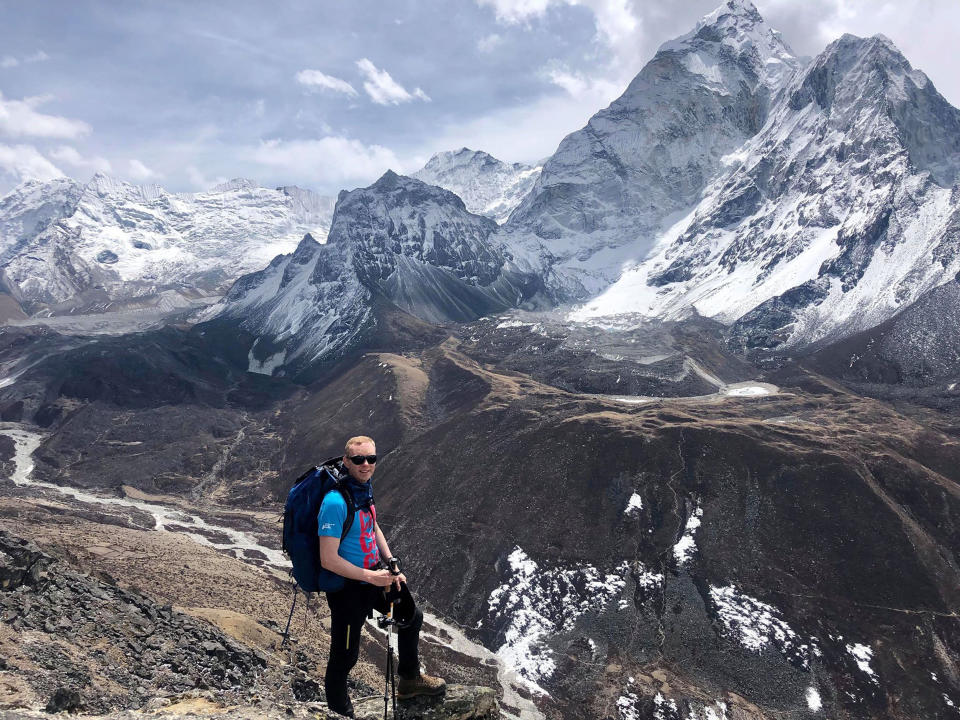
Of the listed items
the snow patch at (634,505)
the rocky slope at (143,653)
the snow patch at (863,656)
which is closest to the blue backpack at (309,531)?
the rocky slope at (143,653)

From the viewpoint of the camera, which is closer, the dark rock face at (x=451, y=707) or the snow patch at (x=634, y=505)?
the dark rock face at (x=451, y=707)

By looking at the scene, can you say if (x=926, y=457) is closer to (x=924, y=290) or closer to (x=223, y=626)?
(x=223, y=626)

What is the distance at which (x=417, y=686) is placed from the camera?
39.8 ft

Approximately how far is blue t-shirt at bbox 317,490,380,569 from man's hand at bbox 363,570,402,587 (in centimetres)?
43

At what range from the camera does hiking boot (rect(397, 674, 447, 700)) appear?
1209cm

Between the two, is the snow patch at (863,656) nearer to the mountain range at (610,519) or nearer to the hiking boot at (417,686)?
the mountain range at (610,519)

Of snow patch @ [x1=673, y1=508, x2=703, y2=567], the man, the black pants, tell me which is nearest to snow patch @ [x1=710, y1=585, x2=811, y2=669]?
snow patch @ [x1=673, y1=508, x2=703, y2=567]

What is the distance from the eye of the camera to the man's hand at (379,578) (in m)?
9.71

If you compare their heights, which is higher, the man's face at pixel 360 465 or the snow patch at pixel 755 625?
the man's face at pixel 360 465

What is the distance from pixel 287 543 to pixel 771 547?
7786 cm

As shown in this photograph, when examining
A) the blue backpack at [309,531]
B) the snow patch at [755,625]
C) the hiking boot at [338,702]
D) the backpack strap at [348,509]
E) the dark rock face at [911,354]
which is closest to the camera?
the blue backpack at [309,531]

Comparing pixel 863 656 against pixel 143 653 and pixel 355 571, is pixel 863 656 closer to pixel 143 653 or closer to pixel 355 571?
pixel 143 653

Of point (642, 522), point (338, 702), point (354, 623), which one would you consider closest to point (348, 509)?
point (354, 623)

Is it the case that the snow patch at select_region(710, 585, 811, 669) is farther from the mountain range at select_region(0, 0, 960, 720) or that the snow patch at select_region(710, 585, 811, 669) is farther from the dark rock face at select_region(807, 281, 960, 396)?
the dark rock face at select_region(807, 281, 960, 396)
